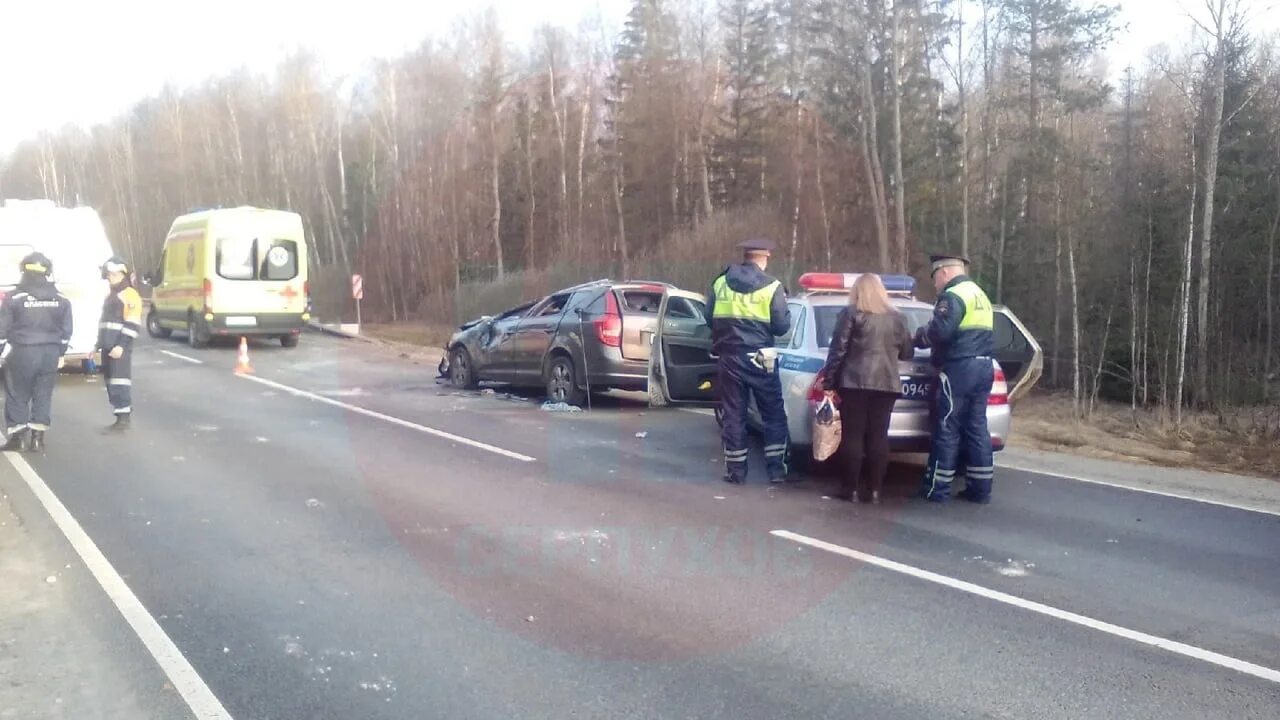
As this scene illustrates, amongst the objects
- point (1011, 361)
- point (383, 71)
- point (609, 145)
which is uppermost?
point (383, 71)

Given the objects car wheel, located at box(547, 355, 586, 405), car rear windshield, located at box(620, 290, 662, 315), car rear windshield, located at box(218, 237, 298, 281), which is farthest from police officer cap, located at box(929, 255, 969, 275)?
car rear windshield, located at box(218, 237, 298, 281)

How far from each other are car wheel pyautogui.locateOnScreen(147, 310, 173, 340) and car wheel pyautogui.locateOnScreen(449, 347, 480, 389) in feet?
40.7

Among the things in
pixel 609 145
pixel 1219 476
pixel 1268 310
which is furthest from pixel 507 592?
pixel 609 145

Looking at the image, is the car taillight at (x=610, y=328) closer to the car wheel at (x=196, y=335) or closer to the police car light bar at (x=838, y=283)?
the police car light bar at (x=838, y=283)

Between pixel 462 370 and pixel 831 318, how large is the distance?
836 centimetres

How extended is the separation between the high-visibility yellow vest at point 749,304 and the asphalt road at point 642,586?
140 centimetres

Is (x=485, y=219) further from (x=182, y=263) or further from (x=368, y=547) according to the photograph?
(x=368, y=547)

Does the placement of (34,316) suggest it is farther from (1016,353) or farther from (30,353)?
(1016,353)

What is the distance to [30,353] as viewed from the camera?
1014 centimetres

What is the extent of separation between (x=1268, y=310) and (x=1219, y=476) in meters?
13.1

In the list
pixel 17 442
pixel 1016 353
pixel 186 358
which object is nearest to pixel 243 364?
pixel 186 358

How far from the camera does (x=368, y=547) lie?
678cm

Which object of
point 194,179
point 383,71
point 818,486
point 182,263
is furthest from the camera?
point 194,179

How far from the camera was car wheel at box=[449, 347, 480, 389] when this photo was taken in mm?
16188
